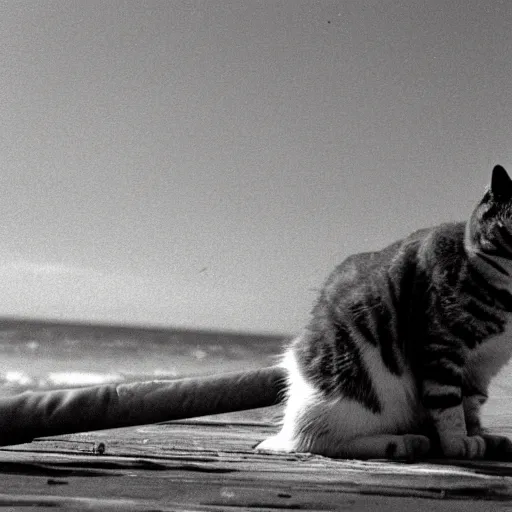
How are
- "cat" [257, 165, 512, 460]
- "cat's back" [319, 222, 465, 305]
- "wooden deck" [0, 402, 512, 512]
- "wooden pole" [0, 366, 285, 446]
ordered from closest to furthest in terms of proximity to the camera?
"wooden deck" [0, 402, 512, 512], "wooden pole" [0, 366, 285, 446], "cat" [257, 165, 512, 460], "cat's back" [319, 222, 465, 305]

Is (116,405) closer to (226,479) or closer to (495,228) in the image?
(226,479)

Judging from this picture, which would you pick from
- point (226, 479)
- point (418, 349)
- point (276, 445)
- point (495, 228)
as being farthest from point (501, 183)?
point (226, 479)

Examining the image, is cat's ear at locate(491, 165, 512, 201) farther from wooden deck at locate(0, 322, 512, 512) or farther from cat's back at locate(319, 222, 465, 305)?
wooden deck at locate(0, 322, 512, 512)

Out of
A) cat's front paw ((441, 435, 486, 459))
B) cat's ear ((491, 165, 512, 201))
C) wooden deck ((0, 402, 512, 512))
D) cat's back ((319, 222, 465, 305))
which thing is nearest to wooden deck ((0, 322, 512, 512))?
wooden deck ((0, 402, 512, 512))

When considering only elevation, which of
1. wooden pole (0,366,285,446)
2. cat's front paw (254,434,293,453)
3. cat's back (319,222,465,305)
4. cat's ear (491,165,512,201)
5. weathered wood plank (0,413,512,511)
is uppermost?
cat's ear (491,165,512,201)

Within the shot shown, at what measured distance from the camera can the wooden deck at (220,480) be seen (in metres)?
1.00

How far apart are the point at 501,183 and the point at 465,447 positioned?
0.64m

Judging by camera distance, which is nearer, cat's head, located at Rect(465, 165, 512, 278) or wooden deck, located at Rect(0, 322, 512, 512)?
wooden deck, located at Rect(0, 322, 512, 512)

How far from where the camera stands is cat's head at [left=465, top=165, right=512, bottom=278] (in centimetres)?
172

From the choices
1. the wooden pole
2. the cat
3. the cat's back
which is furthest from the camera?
the cat's back

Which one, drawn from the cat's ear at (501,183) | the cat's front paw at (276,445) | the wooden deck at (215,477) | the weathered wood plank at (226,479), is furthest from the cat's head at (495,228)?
the cat's front paw at (276,445)

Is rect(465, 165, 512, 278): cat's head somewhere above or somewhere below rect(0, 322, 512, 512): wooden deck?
above

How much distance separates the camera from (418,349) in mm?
1766

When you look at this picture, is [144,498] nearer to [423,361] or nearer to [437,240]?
[423,361]
